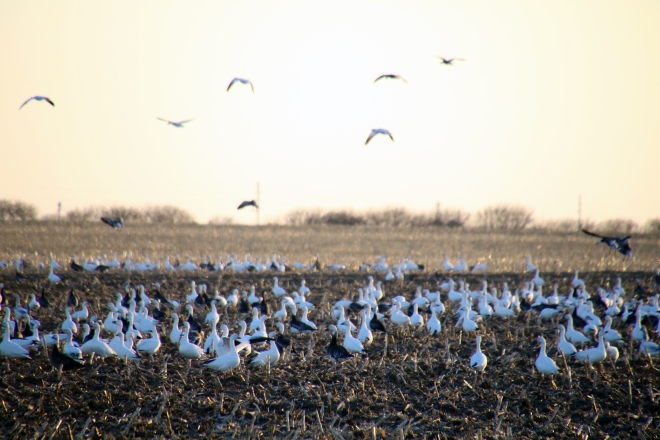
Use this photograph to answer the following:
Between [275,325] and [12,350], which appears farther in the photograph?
[275,325]

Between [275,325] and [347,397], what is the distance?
15.9ft

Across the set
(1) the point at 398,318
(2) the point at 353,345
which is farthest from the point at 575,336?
(2) the point at 353,345

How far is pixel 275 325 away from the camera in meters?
12.6

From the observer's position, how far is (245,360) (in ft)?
31.2

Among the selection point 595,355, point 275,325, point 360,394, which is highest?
point 595,355

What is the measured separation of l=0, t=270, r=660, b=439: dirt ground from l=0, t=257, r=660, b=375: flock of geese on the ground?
0.71ft

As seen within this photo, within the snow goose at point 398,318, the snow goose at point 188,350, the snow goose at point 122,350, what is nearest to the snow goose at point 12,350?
the snow goose at point 122,350

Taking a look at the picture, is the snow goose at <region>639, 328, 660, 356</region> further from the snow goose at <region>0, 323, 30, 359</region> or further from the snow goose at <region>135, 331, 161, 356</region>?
the snow goose at <region>0, 323, 30, 359</region>

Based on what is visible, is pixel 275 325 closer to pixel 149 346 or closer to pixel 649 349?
pixel 149 346

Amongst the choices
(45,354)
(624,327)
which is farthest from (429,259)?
(45,354)

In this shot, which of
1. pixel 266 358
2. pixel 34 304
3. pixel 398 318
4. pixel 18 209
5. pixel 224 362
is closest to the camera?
pixel 224 362

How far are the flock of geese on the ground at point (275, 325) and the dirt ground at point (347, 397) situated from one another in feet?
0.71

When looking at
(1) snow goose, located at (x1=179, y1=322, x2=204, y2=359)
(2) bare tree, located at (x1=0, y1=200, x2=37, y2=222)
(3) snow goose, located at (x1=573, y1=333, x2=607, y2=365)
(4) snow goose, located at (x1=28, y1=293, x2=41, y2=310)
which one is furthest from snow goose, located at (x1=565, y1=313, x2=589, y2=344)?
(2) bare tree, located at (x1=0, y1=200, x2=37, y2=222)

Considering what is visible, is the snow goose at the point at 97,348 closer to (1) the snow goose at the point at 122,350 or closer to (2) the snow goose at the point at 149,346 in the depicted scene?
(1) the snow goose at the point at 122,350
